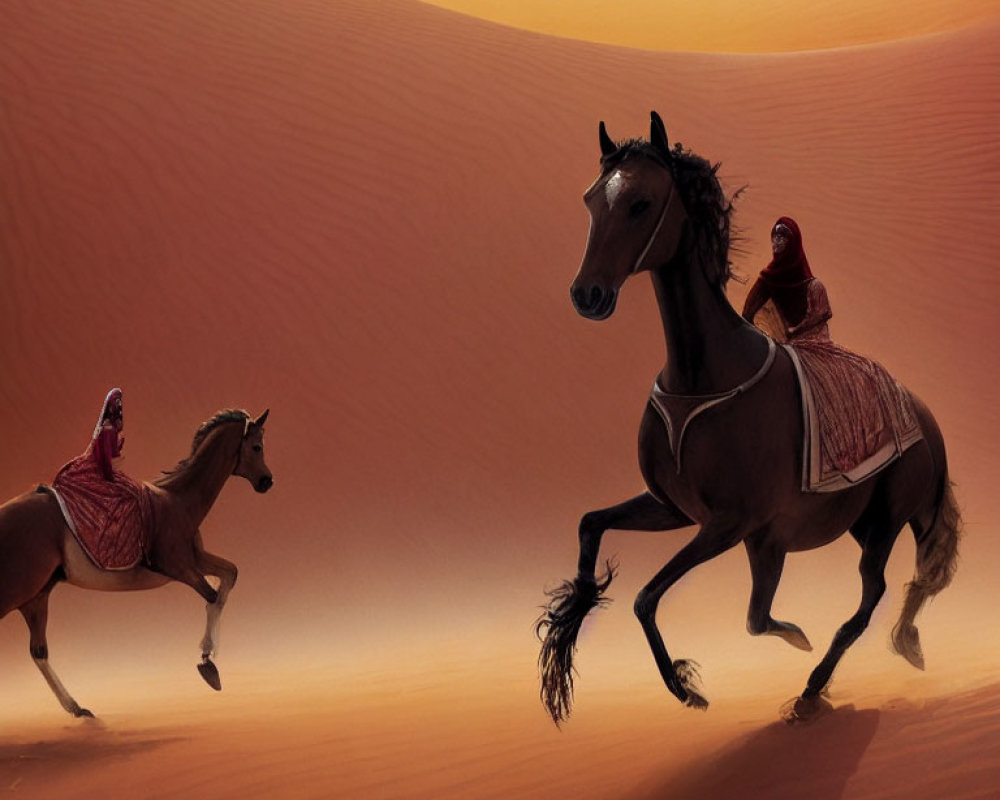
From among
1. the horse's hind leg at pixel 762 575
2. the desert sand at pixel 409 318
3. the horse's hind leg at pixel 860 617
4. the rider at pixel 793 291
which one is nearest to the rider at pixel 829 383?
the rider at pixel 793 291

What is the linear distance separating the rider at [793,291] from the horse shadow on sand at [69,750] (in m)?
5.00

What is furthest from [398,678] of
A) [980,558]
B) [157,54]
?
[157,54]

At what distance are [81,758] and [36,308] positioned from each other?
370 inches

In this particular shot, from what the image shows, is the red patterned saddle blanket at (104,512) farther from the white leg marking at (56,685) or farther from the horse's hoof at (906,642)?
the horse's hoof at (906,642)

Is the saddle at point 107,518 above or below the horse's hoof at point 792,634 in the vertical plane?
above

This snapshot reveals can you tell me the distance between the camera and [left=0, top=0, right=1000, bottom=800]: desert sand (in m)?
14.0

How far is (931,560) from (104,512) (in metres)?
5.56

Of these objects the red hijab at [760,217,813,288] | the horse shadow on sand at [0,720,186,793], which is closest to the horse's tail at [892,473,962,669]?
the red hijab at [760,217,813,288]

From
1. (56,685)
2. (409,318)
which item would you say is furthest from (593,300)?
(409,318)

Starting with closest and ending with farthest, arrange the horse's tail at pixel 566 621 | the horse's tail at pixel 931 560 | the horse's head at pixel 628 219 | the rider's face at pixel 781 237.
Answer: the horse's head at pixel 628 219 < the horse's tail at pixel 566 621 < the rider's face at pixel 781 237 < the horse's tail at pixel 931 560

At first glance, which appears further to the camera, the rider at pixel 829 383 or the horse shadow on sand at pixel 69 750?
the horse shadow on sand at pixel 69 750

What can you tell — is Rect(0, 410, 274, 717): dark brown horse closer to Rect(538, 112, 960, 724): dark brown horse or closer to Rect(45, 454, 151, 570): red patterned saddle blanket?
Rect(45, 454, 151, 570): red patterned saddle blanket

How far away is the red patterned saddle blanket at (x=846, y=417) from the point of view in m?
7.43

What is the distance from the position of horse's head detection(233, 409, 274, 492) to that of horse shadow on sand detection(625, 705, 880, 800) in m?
4.32
